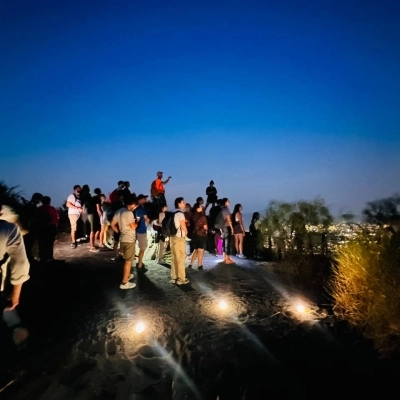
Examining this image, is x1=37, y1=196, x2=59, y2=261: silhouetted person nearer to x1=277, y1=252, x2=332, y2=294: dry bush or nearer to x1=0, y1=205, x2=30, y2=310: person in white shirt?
x1=0, y1=205, x2=30, y2=310: person in white shirt

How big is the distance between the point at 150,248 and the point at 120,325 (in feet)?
19.2

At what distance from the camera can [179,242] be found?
8211mm

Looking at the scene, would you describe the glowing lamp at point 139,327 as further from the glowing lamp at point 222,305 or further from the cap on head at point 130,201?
the cap on head at point 130,201

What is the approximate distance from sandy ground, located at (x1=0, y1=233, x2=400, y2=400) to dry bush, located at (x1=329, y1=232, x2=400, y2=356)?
29 centimetres

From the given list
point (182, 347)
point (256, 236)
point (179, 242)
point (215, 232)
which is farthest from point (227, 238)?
point (182, 347)

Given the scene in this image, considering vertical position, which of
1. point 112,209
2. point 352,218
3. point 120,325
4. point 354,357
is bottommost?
point 354,357

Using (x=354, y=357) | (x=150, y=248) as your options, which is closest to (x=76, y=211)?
(x=150, y=248)

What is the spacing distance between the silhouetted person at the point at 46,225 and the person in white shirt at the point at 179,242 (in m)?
3.39

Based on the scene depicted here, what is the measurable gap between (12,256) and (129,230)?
12.2 feet

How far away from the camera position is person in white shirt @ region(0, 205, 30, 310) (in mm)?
3969

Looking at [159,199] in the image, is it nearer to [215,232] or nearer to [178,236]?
[215,232]

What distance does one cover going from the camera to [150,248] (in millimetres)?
12086

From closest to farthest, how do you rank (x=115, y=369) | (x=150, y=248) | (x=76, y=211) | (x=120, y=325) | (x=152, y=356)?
1. (x=115, y=369)
2. (x=152, y=356)
3. (x=120, y=325)
4. (x=76, y=211)
5. (x=150, y=248)

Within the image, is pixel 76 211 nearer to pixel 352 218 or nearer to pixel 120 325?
pixel 120 325
